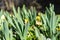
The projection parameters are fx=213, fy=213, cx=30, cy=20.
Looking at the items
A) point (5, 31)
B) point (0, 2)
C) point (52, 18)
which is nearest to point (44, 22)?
point (52, 18)

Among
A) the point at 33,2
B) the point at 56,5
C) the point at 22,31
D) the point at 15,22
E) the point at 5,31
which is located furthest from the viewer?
the point at 56,5

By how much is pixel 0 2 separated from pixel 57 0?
6.41 ft

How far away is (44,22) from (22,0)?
15.5 ft

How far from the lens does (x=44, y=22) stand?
2.19 m

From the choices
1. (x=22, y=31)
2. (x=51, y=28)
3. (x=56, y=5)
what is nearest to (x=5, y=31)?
(x=22, y=31)

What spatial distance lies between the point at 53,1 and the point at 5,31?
5.71 m

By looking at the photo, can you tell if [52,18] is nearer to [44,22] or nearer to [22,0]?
[44,22]

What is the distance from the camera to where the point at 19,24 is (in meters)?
2.06

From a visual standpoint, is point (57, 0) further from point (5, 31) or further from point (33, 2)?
point (5, 31)

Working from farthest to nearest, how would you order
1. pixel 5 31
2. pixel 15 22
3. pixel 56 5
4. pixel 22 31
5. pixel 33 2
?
1. pixel 56 5
2. pixel 33 2
3. pixel 15 22
4. pixel 22 31
5. pixel 5 31

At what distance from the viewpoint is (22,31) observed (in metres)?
1.98

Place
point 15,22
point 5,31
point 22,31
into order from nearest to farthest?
1. point 5,31
2. point 22,31
3. point 15,22

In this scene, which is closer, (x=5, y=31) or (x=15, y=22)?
(x=5, y=31)

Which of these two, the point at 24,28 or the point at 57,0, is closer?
the point at 24,28
